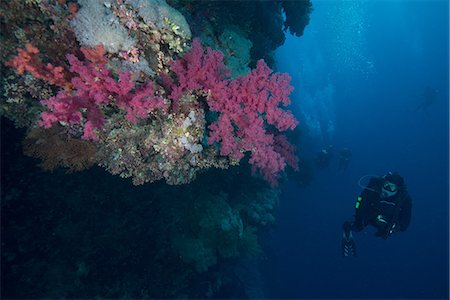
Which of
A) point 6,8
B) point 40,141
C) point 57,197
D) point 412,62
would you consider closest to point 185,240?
point 57,197

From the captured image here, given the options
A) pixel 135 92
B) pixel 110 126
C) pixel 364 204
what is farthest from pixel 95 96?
pixel 364 204

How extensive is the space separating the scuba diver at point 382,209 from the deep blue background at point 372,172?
9417mm

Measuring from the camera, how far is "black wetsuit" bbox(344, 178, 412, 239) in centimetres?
754

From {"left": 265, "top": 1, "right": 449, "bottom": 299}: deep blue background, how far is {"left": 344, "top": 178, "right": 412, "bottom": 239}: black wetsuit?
9402 mm

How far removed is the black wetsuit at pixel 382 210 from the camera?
297 inches

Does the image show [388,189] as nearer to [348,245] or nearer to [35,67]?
[348,245]

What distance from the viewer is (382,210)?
796 centimetres

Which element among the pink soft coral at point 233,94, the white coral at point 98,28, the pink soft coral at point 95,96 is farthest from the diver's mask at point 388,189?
the white coral at point 98,28

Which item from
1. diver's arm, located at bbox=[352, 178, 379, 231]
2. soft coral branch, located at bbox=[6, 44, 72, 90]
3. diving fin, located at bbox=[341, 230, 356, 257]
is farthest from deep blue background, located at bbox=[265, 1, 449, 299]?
soft coral branch, located at bbox=[6, 44, 72, 90]

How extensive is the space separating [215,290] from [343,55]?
8303 cm

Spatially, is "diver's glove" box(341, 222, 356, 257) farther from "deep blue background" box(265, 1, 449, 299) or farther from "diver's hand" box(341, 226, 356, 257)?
"deep blue background" box(265, 1, 449, 299)

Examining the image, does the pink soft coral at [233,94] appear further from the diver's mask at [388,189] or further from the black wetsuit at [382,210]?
the diver's mask at [388,189]

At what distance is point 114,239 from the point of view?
5.07 m

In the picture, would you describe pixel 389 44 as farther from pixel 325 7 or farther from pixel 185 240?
pixel 185 240
